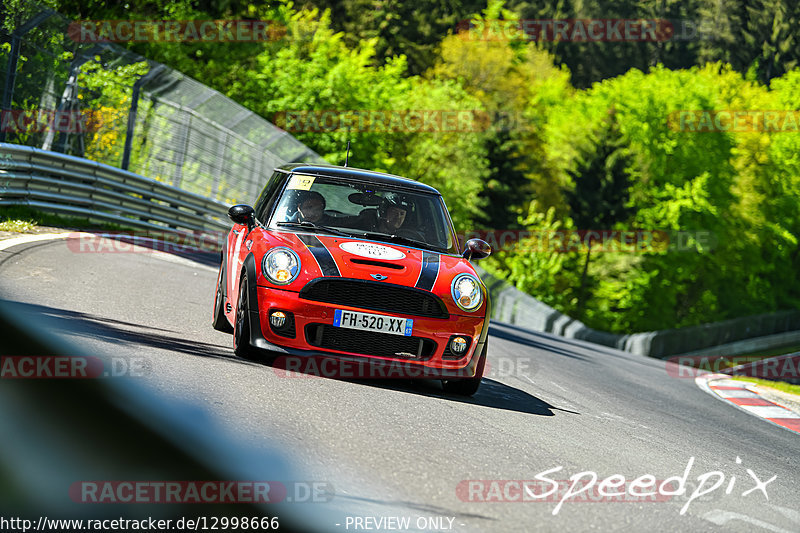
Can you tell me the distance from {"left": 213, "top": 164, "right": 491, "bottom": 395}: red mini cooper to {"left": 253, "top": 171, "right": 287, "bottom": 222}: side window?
102 mm

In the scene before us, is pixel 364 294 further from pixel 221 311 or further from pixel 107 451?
pixel 107 451

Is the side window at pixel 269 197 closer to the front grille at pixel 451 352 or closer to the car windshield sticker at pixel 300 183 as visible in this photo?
the car windshield sticker at pixel 300 183

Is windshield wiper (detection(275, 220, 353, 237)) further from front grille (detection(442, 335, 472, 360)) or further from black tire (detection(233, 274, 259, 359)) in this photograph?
front grille (detection(442, 335, 472, 360))

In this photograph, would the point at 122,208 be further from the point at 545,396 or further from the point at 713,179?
the point at 713,179

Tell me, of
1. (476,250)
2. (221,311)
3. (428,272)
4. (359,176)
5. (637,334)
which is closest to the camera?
(428,272)

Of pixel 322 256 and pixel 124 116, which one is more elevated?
pixel 124 116

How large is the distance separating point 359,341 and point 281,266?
766 millimetres

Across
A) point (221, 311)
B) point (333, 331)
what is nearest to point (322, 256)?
point (333, 331)

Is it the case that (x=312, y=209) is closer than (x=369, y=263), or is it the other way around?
(x=369, y=263)

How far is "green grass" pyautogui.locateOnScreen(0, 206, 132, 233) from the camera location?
49.3 ft

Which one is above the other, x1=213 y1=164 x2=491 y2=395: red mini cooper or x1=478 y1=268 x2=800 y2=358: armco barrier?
x1=213 y1=164 x2=491 y2=395: red mini cooper

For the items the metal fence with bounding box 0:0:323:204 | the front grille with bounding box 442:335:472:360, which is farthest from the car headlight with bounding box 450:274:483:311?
the metal fence with bounding box 0:0:323:204

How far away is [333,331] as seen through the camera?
7.51 meters

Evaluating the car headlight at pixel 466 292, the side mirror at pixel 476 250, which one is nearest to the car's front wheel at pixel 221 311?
the side mirror at pixel 476 250
